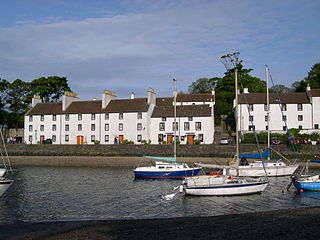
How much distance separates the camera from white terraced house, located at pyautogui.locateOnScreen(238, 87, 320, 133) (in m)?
61.0

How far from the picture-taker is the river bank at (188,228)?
13.8 m

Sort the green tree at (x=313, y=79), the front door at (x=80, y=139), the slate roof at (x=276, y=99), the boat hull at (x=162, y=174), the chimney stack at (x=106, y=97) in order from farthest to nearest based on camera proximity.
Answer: the green tree at (x=313, y=79)
the chimney stack at (x=106, y=97)
the front door at (x=80, y=139)
the slate roof at (x=276, y=99)
the boat hull at (x=162, y=174)

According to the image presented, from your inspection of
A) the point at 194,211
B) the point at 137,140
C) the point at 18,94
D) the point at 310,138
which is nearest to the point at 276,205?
the point at 194,211

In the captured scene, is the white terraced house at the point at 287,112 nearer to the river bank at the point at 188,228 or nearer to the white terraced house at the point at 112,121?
the white terraced house at the point at 112,121

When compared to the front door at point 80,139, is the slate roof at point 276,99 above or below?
above

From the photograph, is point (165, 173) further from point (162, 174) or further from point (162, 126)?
point (162, 126)

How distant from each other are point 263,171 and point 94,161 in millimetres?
25824

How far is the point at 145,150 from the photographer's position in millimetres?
53562

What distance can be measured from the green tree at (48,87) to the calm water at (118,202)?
57.3 m

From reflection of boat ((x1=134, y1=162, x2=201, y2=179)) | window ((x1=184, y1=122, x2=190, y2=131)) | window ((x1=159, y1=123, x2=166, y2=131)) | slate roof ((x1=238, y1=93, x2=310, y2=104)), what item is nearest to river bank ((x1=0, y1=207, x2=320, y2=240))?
reflection of boat ((x1=134, y1=162, x2=201, y2=179))

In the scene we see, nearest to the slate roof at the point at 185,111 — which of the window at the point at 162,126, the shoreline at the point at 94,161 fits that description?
the window at the point at 162,126

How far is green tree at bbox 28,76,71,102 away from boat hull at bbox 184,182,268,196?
220 feet

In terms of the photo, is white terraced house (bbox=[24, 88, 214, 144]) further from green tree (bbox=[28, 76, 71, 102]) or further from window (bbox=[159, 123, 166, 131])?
green tree (bbox=[28, 76, 71, 102])

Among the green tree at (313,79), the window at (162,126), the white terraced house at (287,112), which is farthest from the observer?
the green tree at (313,79)
